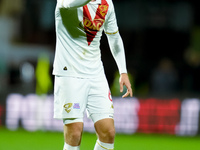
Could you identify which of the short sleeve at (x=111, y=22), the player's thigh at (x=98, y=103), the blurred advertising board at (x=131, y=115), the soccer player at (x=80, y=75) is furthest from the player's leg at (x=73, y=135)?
the blurred advertising board at (x=131, y=115)

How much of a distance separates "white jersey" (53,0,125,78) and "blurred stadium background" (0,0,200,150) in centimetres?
357

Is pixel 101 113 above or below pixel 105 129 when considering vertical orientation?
above

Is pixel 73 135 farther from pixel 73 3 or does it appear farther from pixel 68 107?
pixel 73 3

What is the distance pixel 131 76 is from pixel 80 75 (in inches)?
320

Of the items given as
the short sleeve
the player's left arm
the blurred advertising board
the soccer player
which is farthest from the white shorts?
the blurred advertising board

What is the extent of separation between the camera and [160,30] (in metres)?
17.6

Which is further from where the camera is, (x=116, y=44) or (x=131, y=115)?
(x=131, y=115)

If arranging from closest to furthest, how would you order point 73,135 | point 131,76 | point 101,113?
point 73,135, point 101,113, point 131,76

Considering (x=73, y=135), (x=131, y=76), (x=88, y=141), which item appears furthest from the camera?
(x=131, y=76)

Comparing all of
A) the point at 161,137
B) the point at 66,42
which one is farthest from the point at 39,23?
the point at 66,42

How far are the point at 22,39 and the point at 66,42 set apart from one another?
12.8 m

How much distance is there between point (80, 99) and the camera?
5.39 m

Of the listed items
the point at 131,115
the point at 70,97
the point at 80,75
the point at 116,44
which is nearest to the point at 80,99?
the point at 70,97

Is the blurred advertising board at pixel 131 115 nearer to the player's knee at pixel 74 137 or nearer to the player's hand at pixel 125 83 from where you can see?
the player's hand at pixel 125 83
